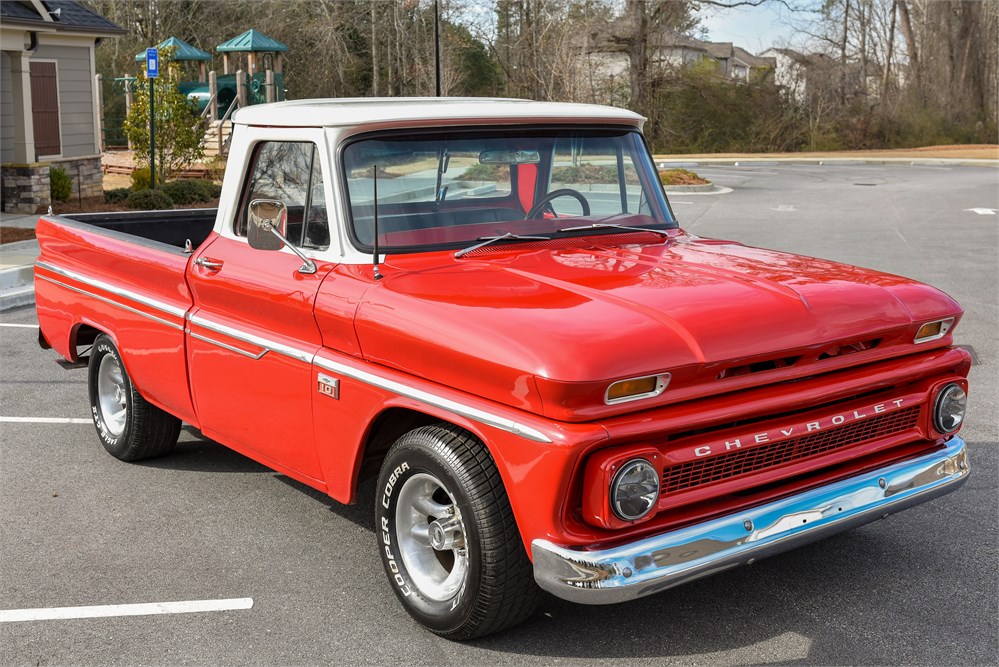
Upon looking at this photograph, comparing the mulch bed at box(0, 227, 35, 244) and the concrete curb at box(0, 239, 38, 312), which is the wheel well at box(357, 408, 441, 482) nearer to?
the concrete curb at box(0, 239, 38, 312)

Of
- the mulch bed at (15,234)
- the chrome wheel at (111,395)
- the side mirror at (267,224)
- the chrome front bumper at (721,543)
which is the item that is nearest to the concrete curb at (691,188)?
the mulch bed at (15,234)

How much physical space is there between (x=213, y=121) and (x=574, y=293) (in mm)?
32941

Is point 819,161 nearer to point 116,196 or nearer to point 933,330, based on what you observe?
point 116,196

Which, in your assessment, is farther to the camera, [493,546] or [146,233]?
[146,233]

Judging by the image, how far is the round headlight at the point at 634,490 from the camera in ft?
10.9

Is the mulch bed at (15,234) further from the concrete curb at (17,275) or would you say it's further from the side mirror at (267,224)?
the side mirror at (267,224)

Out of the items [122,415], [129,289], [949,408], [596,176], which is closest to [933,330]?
[949,408]

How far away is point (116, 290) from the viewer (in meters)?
5.73

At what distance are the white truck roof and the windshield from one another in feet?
0.21

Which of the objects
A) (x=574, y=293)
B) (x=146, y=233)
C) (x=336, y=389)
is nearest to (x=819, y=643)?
(x=574, y=293)

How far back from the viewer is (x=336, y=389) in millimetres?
4141

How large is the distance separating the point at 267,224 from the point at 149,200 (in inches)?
649

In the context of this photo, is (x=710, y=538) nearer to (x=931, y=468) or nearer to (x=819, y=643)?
(x=819, y=643)

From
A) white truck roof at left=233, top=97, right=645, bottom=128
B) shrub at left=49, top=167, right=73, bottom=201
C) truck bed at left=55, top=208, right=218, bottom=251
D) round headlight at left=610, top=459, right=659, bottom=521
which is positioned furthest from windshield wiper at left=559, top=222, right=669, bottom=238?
shrub at left=49, top=167, right=73, bottom=201
